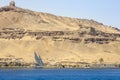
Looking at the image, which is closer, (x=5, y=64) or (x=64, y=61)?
(x=5, y=64)

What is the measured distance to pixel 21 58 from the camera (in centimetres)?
19825

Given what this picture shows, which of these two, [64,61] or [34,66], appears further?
[64,61]

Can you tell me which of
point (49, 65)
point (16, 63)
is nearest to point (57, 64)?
point (49, 65)

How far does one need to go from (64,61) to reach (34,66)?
18657 millimetres

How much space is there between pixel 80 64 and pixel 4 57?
30046 millimetres

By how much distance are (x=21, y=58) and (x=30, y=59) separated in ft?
12.9

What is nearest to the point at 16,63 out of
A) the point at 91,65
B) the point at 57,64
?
the point at 57,64

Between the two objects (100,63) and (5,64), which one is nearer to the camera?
(5,64)

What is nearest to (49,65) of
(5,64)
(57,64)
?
(57,64)

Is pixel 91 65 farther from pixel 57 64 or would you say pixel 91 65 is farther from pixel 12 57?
pixel 12 57

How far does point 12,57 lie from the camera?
196m

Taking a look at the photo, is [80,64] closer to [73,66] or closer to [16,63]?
[73,66]

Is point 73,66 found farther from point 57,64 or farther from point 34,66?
point 34,66

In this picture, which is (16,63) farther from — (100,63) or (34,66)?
(100,63)
